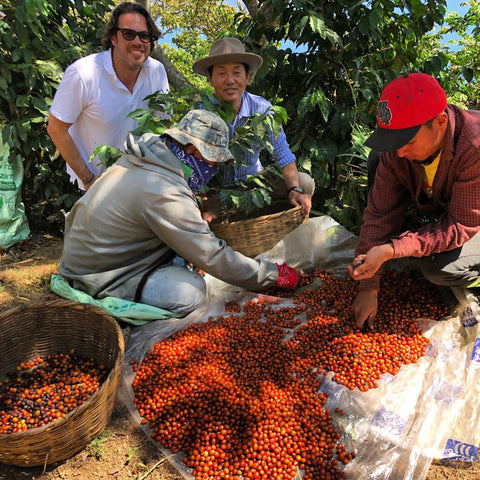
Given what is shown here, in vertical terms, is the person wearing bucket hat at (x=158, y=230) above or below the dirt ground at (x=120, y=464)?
above

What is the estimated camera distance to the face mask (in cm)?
254

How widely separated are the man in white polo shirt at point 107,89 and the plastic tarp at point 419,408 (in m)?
1.75

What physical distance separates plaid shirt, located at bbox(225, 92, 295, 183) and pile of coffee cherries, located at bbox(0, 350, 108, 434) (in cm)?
173

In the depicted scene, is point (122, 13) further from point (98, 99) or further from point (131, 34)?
point (98, 99)

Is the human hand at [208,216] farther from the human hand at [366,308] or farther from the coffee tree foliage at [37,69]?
the coffee tree foliage at [37,69]

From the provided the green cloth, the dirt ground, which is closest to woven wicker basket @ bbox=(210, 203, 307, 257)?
the green cloth

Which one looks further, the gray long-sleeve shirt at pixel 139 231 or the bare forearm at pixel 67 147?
the bare forearm at pixel 67 147

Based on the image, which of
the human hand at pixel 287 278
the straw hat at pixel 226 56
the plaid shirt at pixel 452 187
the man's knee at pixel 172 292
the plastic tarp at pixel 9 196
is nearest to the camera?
the plaid shirt at pixel 452 187

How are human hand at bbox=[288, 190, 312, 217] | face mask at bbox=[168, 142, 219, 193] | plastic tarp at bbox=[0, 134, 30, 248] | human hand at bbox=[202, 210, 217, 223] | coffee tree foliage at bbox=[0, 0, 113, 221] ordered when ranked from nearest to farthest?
1. face mask at bbox=[168, 142, 219, 193]
2. human hand at bbox=[202, 210, 217, 223]
3. human hand at bbox=[288, 190, 312, 217]
4. coffee tree foliage at bbox=[0, 0, 113, 221]
5. plastic tarp at bbox=[0, 134, 30, 248]

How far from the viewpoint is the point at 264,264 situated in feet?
9.06

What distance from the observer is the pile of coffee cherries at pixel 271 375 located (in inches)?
73.0

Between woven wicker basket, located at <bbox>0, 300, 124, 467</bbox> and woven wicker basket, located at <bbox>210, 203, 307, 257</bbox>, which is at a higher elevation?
woven wicker basket, located at <bbox>210, 203, 307, 257</bbox>

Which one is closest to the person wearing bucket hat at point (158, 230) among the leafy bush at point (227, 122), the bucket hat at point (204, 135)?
the bucket hat at point (204, 135)

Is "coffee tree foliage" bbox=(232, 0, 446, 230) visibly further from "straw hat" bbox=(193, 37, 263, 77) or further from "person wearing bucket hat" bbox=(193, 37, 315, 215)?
"straw hat" bbox=(193, 37, 263, 77)
